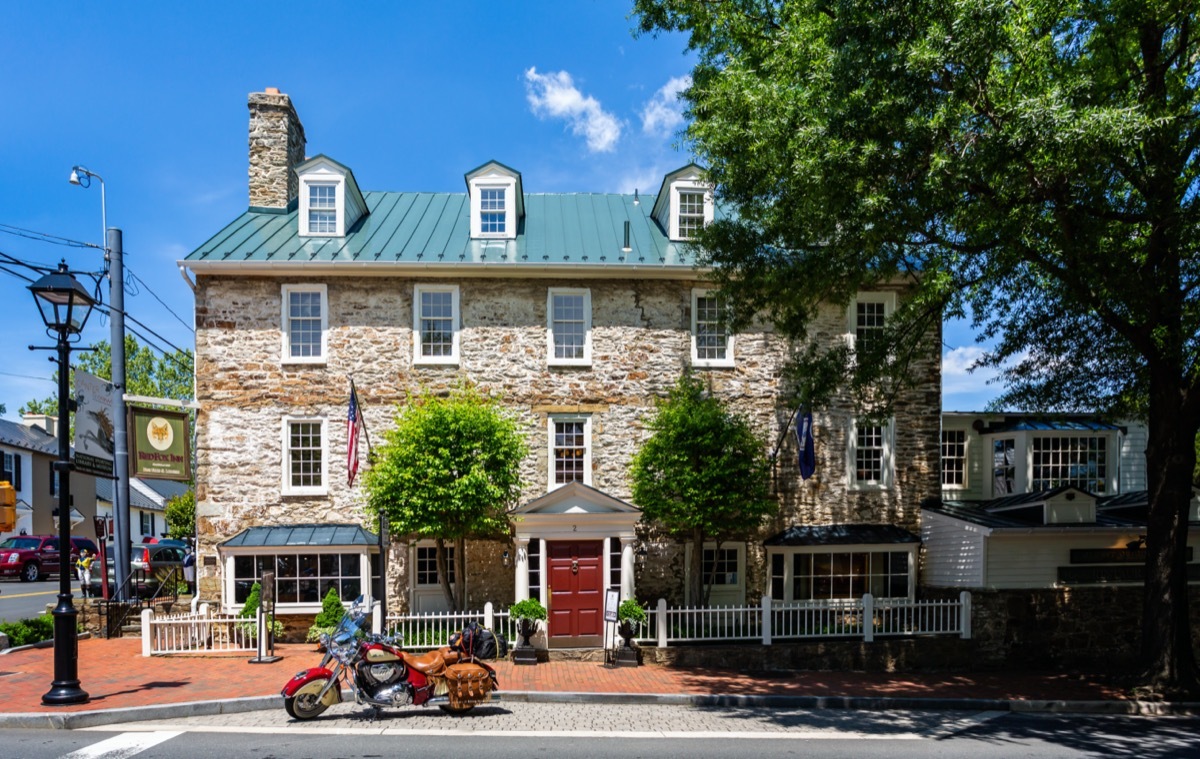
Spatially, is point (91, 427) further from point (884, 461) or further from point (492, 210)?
point (884, 461)

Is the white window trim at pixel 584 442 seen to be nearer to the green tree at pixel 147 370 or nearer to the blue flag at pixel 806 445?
the blue flag at pixel 806 445

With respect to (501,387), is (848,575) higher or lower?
lower

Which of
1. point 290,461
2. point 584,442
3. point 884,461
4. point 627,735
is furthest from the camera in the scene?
point 884,461

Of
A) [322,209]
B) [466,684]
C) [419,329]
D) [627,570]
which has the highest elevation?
[322,209]

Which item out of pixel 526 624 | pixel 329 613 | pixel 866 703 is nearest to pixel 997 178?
pixel 866 703

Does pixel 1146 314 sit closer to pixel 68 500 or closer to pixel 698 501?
pixel 698 501

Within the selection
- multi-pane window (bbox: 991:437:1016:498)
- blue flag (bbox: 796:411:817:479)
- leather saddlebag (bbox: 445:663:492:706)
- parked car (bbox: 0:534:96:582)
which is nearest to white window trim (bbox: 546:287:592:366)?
blue flag (bbox: 796:411:817:479)

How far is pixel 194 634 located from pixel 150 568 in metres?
9.80

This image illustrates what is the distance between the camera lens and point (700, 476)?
1692cm

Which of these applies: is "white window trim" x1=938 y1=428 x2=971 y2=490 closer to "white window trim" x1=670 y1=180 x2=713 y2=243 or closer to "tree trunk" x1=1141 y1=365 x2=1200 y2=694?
"tree trunk" x1=1141 y1=365 x2=1200 y2=694

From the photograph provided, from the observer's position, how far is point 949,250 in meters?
13.8

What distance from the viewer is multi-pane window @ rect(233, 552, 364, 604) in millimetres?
17391

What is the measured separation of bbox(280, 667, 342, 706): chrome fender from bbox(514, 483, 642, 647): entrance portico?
5985 mm

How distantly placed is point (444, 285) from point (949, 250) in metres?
10.1
